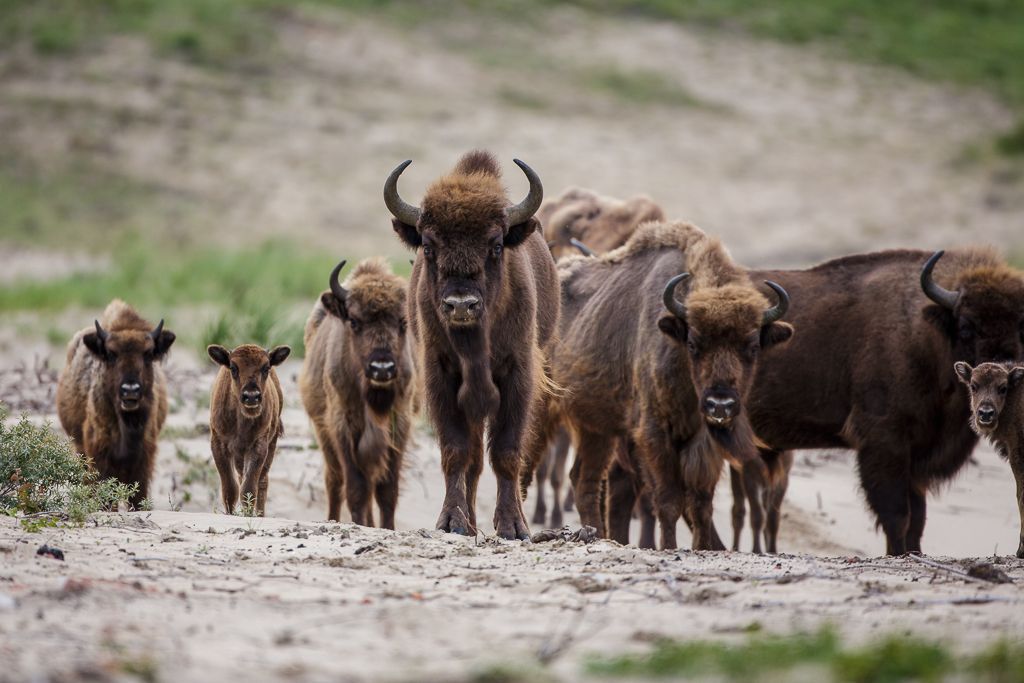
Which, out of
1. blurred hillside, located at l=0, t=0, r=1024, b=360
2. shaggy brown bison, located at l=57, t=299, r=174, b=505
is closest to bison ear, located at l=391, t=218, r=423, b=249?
shaggy brown bison, located at l=57, t=299, r=174, b=505

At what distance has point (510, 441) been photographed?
8625 millimetres

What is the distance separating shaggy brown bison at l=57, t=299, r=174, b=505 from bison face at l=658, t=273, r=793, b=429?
4.20m

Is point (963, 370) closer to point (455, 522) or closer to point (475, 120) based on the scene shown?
point (455, 522)

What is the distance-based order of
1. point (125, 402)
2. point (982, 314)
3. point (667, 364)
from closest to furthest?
point (667, 364) < point (982, 314) < point (125, 402)

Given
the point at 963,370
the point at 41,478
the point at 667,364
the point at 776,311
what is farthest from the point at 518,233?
the point at 41,478

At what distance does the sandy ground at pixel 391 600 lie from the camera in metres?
4.50

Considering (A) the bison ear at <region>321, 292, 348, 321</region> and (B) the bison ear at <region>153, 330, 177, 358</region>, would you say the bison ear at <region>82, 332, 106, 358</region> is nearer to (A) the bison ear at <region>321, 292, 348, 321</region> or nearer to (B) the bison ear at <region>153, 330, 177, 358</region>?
(B) the bison ear at <region>153, 330, 177, 358</region>

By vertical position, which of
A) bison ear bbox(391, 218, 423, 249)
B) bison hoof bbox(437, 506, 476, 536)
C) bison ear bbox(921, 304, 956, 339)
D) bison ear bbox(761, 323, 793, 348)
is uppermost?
bison ear bbox(391, 218, 423, 249)

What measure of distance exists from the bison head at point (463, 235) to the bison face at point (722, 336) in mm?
1100

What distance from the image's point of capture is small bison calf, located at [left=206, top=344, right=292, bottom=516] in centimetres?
1083

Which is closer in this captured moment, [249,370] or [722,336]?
[722,336]

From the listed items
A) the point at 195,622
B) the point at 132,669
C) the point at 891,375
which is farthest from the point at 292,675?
the point at 891,375

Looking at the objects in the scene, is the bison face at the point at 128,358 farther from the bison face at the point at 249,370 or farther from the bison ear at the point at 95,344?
the bison face at the point at 249,370

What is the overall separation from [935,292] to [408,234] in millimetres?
3832
